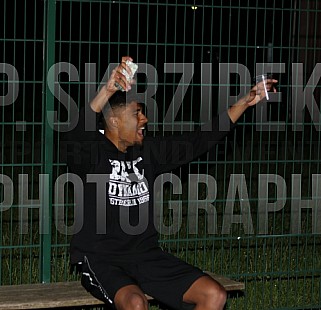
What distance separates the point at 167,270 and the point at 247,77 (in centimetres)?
160

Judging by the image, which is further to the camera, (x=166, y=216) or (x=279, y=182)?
(x=166, y=216)

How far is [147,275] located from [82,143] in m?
0.79

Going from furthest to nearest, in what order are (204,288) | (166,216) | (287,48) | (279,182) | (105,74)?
(166,216) → (279,182) → (287,48) → (105,74) → (204,288)

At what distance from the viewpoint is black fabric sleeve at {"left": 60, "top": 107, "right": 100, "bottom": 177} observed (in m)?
4.58

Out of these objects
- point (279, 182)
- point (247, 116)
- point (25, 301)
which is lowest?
point (25, 301)

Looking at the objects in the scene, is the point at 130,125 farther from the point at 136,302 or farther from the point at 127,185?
the point at 136,302

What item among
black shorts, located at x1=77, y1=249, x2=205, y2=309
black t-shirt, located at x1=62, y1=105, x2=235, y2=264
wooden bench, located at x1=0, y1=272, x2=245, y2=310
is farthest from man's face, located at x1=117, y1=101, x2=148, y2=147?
wooden bench, located at x1=0, y1=272, x2=245, y2=310

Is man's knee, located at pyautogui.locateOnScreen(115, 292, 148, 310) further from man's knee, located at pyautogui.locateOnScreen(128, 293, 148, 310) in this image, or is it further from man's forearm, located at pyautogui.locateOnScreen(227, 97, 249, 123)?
man's forearm, located at pyautogui.locateOnScreen(227, 97, 249, 123)

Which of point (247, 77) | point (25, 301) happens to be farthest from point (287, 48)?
point (25, 301)

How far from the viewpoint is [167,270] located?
4684 millimetres

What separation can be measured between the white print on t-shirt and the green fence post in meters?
0.55

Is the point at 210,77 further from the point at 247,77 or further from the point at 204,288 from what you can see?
the point at 204,288

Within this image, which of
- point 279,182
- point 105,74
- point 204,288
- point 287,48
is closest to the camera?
point 204,288

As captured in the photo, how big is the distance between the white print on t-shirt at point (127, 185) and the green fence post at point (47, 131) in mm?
550
